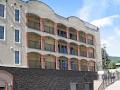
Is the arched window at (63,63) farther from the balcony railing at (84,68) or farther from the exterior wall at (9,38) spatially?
the exterior wall at (9,38)

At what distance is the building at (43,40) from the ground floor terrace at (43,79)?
0.47m

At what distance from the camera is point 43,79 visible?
4512cm

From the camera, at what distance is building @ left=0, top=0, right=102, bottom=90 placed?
41562 mm

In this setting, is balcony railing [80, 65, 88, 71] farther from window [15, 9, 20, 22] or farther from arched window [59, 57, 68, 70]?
window [15, 9, 20, 22]

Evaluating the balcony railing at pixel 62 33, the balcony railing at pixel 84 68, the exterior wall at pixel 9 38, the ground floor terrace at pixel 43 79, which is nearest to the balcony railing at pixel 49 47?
the balcony railing at pixel 62 33

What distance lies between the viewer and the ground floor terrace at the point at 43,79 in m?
38.8

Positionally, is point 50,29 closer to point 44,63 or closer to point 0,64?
point 44,63

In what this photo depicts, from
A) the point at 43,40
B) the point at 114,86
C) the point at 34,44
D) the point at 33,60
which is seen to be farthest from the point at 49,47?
the point at 114,86

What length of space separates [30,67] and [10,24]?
7.71m

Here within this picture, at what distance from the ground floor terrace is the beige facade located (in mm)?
1898

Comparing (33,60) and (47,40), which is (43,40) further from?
(33,60)

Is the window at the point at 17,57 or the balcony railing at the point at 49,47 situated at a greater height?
the balcony railing at the point at 49,47

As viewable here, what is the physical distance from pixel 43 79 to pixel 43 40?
7.30m

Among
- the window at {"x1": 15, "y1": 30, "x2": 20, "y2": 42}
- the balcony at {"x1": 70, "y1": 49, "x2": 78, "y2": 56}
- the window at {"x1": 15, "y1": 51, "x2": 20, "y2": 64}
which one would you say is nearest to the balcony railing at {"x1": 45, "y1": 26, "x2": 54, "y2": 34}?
the balcony at {"x1": 70, "y1": 49, "x2": 78, "y2": 56}
